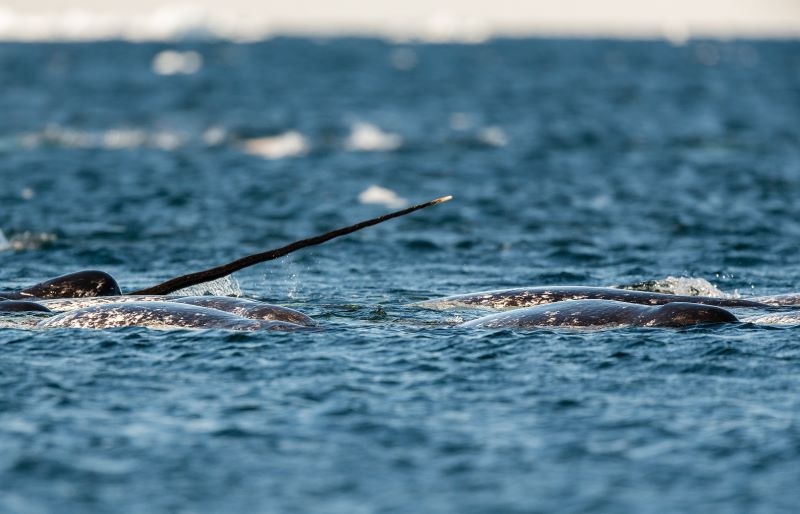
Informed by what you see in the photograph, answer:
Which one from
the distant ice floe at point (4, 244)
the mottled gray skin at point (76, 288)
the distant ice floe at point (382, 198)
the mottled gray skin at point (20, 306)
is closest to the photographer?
the mottled gray skin at point (20, 306)

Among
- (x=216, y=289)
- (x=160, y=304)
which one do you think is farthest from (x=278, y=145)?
(x=160, y=304)

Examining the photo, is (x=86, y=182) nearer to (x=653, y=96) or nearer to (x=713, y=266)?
(x=713, y=266)

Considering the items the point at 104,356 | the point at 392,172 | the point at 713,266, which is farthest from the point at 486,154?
the point at 104,356

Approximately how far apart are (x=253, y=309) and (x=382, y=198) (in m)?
17.5

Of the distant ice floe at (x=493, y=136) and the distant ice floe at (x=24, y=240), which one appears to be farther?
the distant ice floe at (x=493, y=136)

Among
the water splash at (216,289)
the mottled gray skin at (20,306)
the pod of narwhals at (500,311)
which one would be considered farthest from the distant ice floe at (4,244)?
A: the mottled gray skin at (20,306)

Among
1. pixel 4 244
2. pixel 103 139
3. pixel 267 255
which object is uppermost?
pixel 103 139

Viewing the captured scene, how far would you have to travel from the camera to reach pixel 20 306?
61.8 ft

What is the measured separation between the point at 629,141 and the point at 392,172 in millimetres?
12158

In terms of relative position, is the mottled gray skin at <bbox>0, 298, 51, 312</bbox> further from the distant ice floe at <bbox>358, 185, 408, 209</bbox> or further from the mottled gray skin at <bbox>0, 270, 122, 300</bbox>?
the distant ice floe at <bbox>358, 185, 408, 209</bbox>

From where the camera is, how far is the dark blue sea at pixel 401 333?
12125 mm

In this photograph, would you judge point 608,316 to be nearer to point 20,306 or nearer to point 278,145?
point 20,306

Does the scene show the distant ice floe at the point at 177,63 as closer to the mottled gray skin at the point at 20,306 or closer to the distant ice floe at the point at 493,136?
the distant ice floe at the point at 493,136

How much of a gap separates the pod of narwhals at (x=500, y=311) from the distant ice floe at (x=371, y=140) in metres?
28.2
